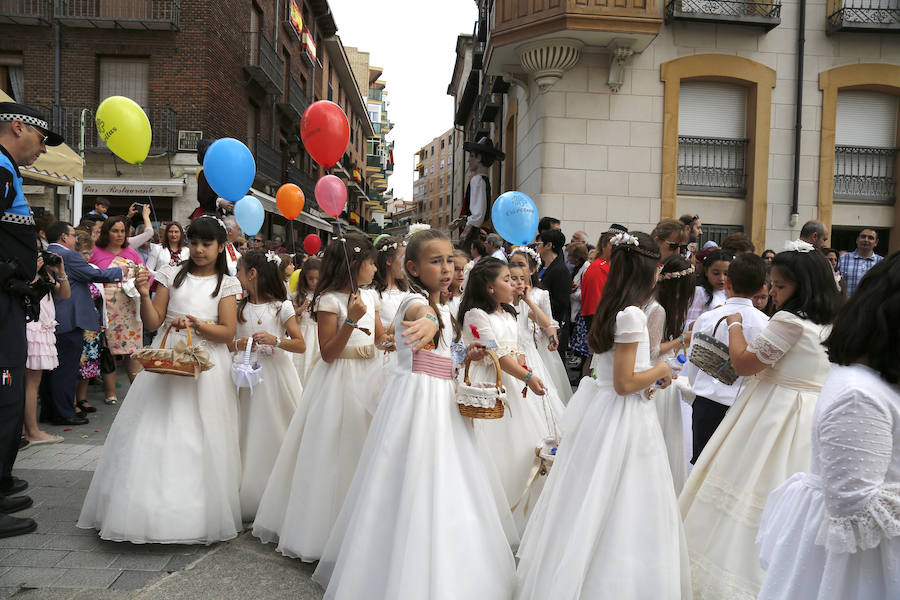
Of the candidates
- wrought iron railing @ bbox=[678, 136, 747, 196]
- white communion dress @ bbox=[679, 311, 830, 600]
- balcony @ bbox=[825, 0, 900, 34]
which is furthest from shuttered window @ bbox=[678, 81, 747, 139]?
white communion dress @ bbox=[679, 311, 830, 600]

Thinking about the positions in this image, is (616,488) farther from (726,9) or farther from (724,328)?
(726,9)

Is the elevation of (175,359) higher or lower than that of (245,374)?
higher

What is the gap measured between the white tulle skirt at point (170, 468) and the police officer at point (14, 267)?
2.44 ft

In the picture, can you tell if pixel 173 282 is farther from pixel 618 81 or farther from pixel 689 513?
pixel 618 81

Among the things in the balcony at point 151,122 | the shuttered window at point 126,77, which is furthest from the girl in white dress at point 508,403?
the shuttered window at point 126,77

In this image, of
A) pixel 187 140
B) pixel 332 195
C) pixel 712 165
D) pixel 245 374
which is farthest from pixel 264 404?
pixel 187 140

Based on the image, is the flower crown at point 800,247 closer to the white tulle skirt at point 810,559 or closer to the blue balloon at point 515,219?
the white tulle skirt at point 810,559

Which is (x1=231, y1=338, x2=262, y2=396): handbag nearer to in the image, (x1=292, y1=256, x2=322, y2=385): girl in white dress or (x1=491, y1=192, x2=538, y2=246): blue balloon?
(x1=292, y1=256, x2=322, y2=385): girl in white dress

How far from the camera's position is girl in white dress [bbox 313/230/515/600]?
2.80 metres

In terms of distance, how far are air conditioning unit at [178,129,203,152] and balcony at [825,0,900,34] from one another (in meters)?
15.6

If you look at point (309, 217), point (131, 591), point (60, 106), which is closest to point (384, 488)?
point (131, 591)

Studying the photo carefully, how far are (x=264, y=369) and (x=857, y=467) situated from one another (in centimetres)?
395

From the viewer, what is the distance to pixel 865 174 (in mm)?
12930

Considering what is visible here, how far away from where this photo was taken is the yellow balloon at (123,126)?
19.6ft
